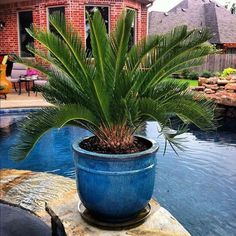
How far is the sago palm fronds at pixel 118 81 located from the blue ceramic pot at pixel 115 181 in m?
0.26

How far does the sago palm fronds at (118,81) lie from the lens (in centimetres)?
243

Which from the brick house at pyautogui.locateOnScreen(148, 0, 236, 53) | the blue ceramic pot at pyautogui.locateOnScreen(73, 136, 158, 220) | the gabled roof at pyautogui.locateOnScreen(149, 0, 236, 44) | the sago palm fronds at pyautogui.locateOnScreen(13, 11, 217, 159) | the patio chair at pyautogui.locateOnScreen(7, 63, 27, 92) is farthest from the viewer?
the gabled roof at pyautogui.locateOnScreen(149, 0, 236, 44)

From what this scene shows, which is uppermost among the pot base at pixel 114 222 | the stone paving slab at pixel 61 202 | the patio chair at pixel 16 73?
the patio chair at pixel 16 73

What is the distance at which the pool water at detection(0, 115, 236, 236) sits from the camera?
3.76 meters

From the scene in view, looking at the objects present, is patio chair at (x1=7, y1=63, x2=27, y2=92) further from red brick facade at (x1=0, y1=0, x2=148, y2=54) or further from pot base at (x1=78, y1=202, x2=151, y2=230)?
pot base at (x1=78, y1=202, x2=151, y2=230)

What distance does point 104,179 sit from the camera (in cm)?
233

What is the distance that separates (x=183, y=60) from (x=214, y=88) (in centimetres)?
795

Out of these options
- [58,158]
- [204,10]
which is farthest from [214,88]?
[204,10]

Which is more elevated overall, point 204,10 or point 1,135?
point 204,10

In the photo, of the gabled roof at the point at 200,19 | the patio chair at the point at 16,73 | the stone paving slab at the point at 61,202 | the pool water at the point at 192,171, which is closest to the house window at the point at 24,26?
the patio chair at the point at 16,73

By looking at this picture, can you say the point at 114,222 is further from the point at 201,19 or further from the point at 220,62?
the point at 201,19

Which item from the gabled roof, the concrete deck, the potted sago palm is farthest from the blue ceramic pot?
the gabled roof

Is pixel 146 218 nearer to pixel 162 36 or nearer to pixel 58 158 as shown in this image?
pixel 162 36

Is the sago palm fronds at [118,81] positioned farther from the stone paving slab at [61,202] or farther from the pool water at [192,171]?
the stone paving slab at [61,202]
